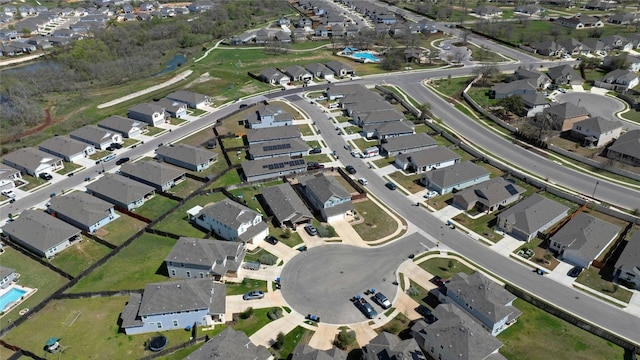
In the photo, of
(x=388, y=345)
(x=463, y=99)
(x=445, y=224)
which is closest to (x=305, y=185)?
(x=445, y=224)

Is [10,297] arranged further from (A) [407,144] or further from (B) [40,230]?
(A) [407,144]

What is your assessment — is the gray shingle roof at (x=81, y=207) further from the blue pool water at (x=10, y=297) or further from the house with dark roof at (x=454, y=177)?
the house with dark roof at (x=454, y=177)

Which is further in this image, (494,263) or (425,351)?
(494,263)

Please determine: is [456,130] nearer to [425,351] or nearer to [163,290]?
[425,351]

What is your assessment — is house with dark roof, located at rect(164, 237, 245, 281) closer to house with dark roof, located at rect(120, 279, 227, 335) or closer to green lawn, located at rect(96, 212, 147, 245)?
house with dark roof, located at rect(120, 279, 227, 335)

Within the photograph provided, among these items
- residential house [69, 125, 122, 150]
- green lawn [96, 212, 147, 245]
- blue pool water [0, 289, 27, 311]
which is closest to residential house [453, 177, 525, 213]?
green lawn [96, 212, 147, 245]

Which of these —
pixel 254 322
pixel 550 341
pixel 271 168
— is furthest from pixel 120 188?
pixel 550 341
